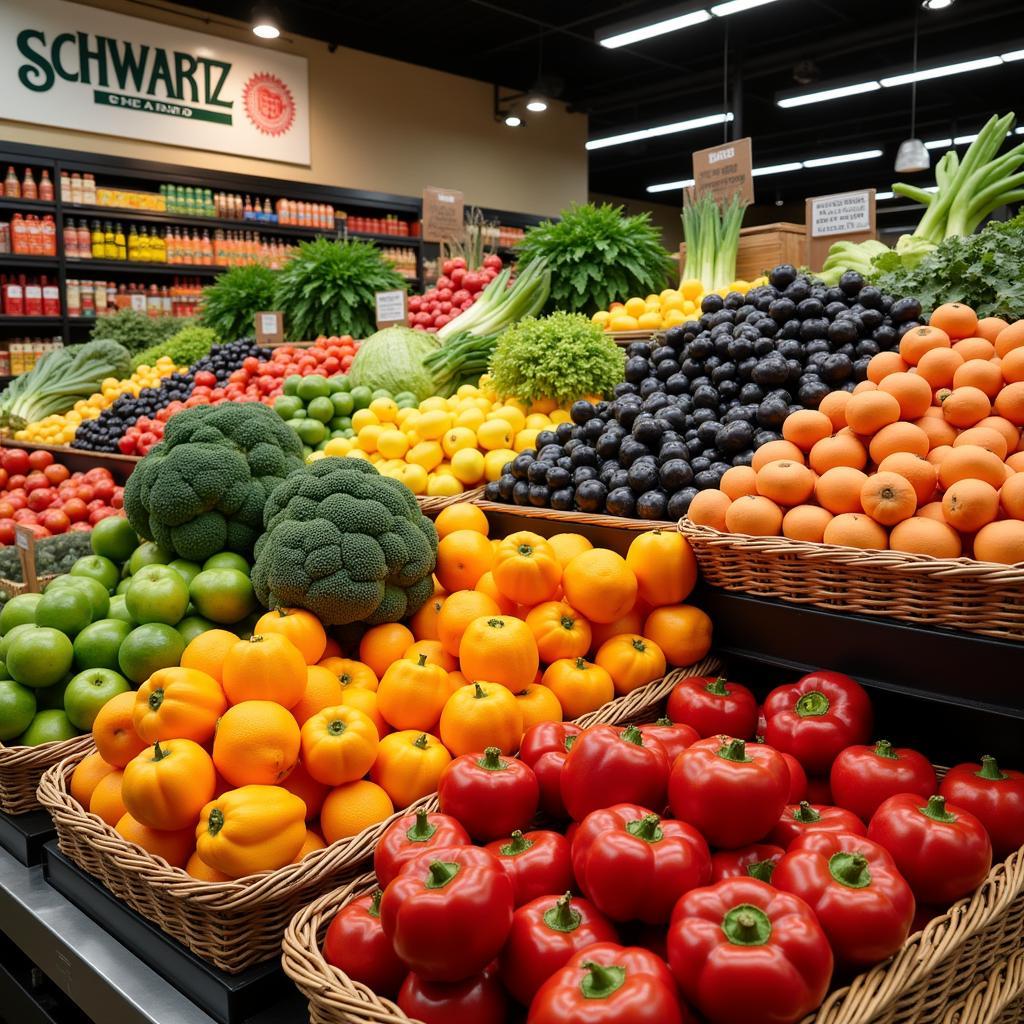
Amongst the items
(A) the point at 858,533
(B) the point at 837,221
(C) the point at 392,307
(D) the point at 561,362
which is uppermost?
(B) the point at 837,221

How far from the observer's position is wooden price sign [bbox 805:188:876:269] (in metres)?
3.25

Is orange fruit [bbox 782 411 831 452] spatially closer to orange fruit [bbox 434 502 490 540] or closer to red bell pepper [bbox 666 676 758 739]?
red bell pepper [bbox 666 676 758 739]

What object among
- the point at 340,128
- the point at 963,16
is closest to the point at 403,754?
the point at 340,128

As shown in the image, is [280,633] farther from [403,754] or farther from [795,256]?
[795,256]

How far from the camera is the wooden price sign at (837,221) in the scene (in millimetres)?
3250

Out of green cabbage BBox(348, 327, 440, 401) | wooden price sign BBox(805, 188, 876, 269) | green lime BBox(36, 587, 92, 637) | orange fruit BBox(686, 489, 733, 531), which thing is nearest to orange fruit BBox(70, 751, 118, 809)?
green lime BBox(36, 587, 92, 637)

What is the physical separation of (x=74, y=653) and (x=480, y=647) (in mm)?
858

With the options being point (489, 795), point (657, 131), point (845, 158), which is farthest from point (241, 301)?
point (845, 158)

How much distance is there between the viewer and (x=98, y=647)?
1706mm

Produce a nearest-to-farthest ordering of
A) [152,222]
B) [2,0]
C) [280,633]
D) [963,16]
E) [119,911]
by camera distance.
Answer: [119,911] < [280,633] < [2,0] < [152,222] < [963,16]

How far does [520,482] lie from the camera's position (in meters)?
2.23

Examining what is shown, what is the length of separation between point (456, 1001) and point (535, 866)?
0.19 meters

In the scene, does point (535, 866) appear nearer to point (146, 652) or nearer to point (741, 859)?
point (741, 859)

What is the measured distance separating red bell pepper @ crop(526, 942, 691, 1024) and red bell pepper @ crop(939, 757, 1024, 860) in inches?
23.7
